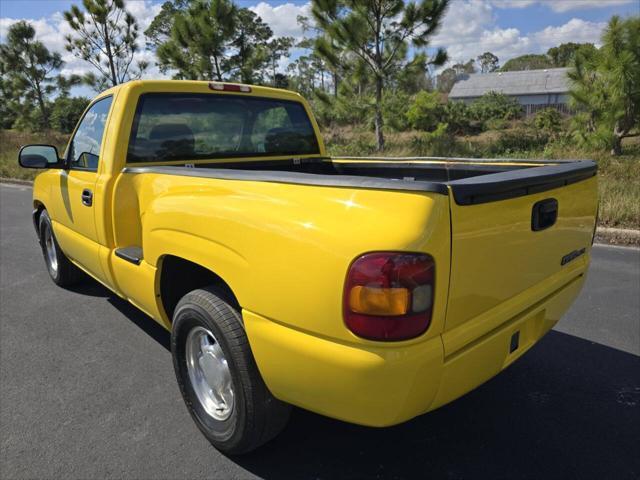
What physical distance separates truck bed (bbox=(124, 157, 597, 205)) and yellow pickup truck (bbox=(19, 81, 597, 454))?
0.04ft

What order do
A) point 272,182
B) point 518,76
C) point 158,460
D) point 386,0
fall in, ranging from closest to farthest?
point 272,182 < point 158,460 < point 386,0 < point 518,76

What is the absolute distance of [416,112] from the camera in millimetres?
22547

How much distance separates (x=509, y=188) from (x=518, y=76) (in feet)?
175

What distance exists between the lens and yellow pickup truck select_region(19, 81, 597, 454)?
165cm

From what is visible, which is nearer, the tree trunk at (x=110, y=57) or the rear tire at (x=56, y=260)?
the rear tire at (x=56, y=260)

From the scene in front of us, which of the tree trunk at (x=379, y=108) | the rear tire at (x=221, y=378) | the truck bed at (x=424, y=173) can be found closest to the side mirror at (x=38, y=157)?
the truck bed at (x=424, y=173)

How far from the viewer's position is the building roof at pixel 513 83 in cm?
4434

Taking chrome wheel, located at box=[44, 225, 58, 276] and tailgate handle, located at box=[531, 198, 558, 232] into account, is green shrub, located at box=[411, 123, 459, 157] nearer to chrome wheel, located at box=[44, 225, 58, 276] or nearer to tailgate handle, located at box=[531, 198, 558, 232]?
chrome wheel, located at box=[44, 225, 58, 276]

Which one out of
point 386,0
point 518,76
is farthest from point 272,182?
point 518,76

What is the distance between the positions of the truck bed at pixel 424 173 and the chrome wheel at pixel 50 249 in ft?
7.26

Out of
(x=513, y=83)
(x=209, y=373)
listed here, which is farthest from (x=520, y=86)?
(x=209, y=373)

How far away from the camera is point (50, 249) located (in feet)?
16.6

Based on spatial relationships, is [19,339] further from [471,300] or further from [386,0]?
[386,0]

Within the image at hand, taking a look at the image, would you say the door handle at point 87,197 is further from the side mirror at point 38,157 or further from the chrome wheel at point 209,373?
the chrome wheel at point 209,373
